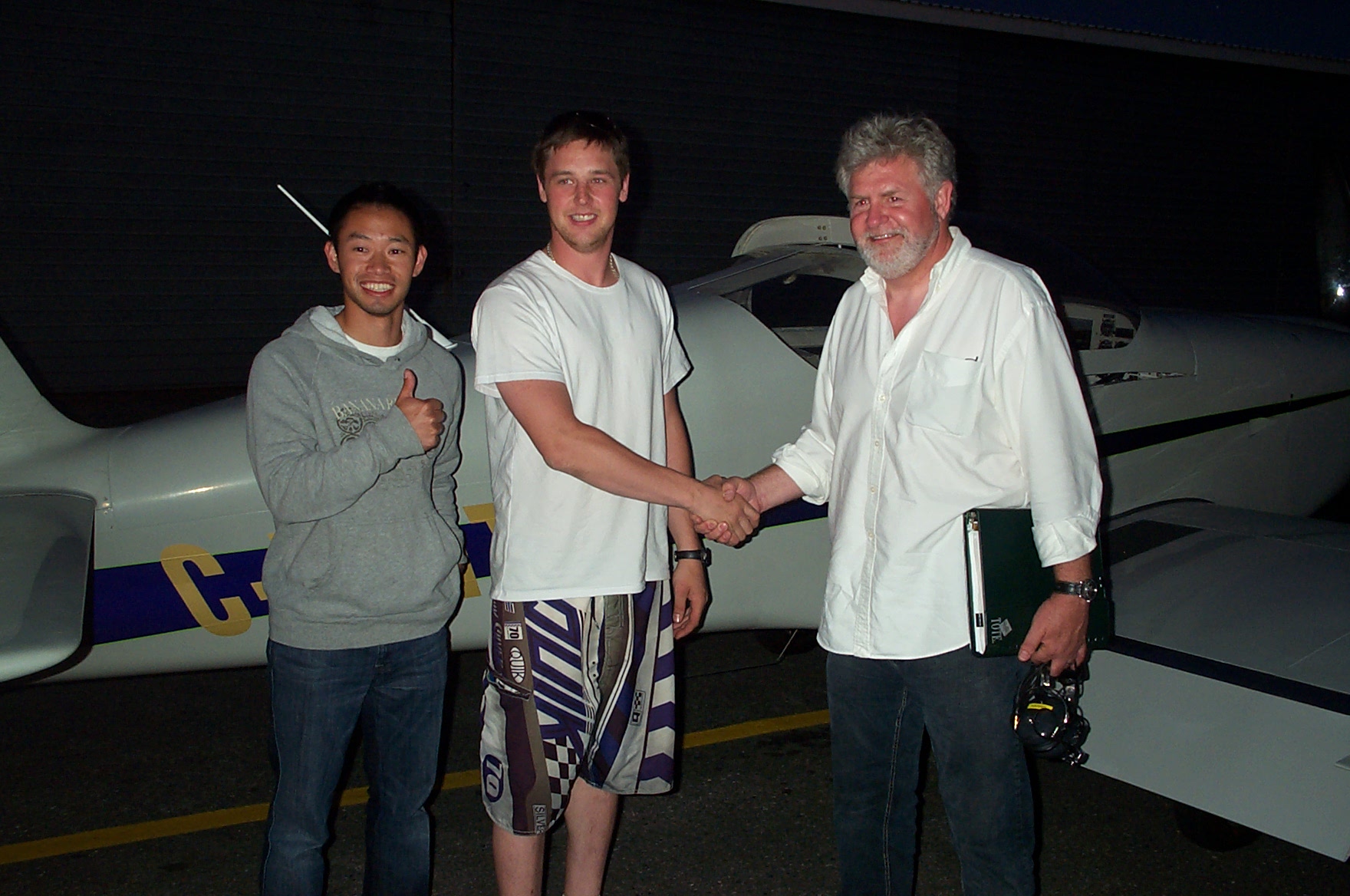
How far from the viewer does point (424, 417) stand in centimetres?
202

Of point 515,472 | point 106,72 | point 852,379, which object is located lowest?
point 515,472

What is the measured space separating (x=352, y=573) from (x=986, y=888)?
1341 mm

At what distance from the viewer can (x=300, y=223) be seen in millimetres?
10320

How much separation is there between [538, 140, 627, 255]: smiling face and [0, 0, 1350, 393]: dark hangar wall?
334 inches

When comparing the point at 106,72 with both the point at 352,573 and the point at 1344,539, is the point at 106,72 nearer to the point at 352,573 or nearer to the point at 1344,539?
the point at 352,573

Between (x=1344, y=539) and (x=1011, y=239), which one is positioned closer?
(x=1344, y=539)

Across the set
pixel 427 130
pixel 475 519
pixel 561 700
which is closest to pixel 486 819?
pixel 475 519

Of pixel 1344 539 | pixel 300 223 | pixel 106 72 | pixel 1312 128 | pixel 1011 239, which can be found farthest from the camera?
pixel 1312 128

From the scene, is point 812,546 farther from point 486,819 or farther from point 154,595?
point 154,595

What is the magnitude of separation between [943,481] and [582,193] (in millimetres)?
882

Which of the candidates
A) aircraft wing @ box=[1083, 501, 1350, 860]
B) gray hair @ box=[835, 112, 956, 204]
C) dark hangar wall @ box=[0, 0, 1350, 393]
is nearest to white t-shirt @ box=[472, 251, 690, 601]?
gray hair @ box=[835, 112, 956, 204]

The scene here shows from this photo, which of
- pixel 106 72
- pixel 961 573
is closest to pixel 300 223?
pixel 106 72

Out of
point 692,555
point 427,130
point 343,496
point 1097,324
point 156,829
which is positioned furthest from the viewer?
point 427,130

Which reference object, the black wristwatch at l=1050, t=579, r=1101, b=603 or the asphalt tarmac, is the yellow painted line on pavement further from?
the black wristwatch at l=1050, t=579, r=1101, b=603
